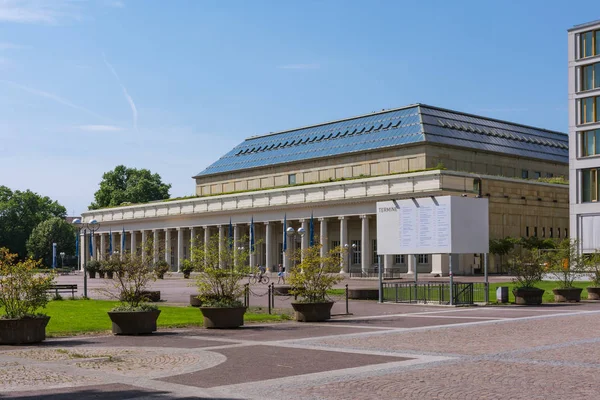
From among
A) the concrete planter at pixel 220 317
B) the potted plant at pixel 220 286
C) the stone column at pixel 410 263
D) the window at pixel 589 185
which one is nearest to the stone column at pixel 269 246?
Result: the stone column at pixel 410 263

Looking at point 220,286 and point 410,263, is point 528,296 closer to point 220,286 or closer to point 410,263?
point 220,286

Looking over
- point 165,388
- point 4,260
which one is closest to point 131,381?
point 165,388

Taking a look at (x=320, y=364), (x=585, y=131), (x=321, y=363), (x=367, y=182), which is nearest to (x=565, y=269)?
(x=321, y=363)

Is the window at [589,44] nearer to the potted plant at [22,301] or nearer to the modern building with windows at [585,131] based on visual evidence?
the modern building with windows at [585,131]

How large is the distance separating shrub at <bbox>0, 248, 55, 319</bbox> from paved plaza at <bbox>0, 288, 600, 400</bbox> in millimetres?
1053

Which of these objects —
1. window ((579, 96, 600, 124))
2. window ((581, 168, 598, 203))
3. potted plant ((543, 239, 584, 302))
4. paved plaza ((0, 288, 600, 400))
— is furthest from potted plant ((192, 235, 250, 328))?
window ((579, 96, 600, 124))

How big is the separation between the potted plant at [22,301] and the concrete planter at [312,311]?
810cm

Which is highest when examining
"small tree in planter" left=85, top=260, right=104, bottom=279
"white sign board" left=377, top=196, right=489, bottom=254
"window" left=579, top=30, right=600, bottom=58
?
"window" left=579, top=30, right=600, bottom=58

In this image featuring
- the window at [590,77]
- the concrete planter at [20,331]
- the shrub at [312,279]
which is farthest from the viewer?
the window at [590,77]

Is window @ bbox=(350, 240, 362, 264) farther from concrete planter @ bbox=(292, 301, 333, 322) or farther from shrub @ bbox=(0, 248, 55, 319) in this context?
shrub @ bbox=(0, 248, 55, 319)

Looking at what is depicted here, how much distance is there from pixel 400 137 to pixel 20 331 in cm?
7623

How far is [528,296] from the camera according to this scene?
3372 cm

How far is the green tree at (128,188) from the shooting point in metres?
144

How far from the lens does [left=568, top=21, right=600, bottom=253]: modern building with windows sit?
223 ft
